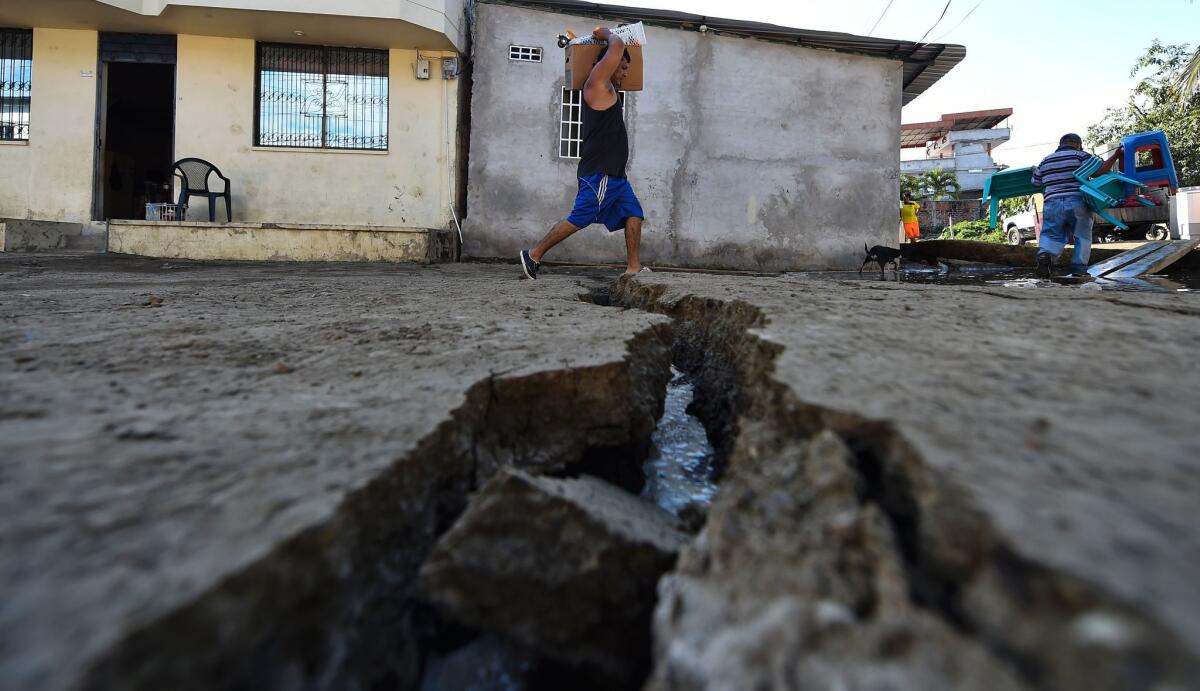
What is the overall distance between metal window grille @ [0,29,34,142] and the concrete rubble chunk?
A: 30.5 ft

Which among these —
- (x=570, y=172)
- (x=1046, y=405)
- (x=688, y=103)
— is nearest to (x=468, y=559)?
(x=1046, y=405)

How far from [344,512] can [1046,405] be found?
100 centimetres

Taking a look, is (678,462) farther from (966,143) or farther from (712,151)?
(966,143)

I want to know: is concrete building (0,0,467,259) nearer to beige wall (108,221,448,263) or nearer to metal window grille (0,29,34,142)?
metal window grille (0,29,34,142)

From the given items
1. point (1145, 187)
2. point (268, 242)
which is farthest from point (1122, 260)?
point (268, 242)

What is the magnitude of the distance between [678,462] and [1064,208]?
6576 mm

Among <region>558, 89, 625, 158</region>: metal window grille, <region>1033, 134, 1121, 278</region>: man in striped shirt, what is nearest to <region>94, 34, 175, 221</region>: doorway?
<region>558, 89, 625, 158</region>: metal window grille

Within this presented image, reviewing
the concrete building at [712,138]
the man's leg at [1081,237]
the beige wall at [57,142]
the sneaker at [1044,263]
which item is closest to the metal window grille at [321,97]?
the concrete building at [712,138]

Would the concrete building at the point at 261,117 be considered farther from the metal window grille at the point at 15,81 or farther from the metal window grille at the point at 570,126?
the metal window grille at the point at 570,126

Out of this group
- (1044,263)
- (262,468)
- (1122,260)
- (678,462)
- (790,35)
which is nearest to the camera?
(262,468)

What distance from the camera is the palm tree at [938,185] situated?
86.7 feet

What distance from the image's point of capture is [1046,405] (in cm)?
98

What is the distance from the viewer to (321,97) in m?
7.38

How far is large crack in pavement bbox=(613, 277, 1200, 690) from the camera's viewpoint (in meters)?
0.49
